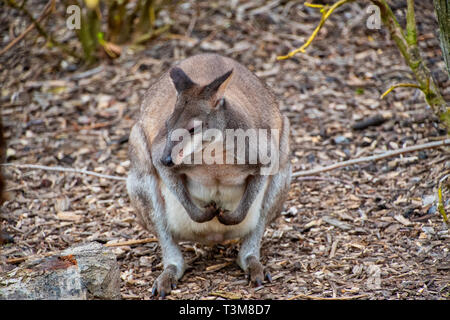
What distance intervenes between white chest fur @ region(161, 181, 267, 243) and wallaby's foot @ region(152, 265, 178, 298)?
0.36 m

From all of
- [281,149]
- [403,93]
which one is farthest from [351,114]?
[281,149]

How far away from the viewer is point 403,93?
285 inches

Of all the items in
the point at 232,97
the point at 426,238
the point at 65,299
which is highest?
the point at 232,97

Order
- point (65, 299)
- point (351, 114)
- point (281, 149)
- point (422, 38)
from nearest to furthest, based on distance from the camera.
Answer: point (65, 299), point (281, 149), point (351, 114), point (422, 38)

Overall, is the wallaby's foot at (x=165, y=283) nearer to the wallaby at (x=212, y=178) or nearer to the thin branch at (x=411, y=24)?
the wallaby at (x=212, y=178)

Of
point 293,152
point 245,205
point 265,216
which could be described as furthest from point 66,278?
point 293,152

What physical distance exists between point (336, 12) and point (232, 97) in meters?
4.05

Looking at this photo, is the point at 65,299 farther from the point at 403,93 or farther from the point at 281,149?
the point at 403,93

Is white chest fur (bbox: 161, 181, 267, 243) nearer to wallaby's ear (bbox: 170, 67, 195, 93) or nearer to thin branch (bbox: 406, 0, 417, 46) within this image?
wallaby's ear (bbox: 170, 67, 195, 93)

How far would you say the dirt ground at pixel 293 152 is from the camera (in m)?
4.91

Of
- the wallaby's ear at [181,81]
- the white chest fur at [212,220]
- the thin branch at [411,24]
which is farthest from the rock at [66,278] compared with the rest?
the thin branch at [411,24]

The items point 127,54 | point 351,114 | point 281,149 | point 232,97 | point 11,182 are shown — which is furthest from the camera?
point 127,54

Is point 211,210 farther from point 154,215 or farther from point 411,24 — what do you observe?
point 411,24

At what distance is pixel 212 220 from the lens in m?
5.07
